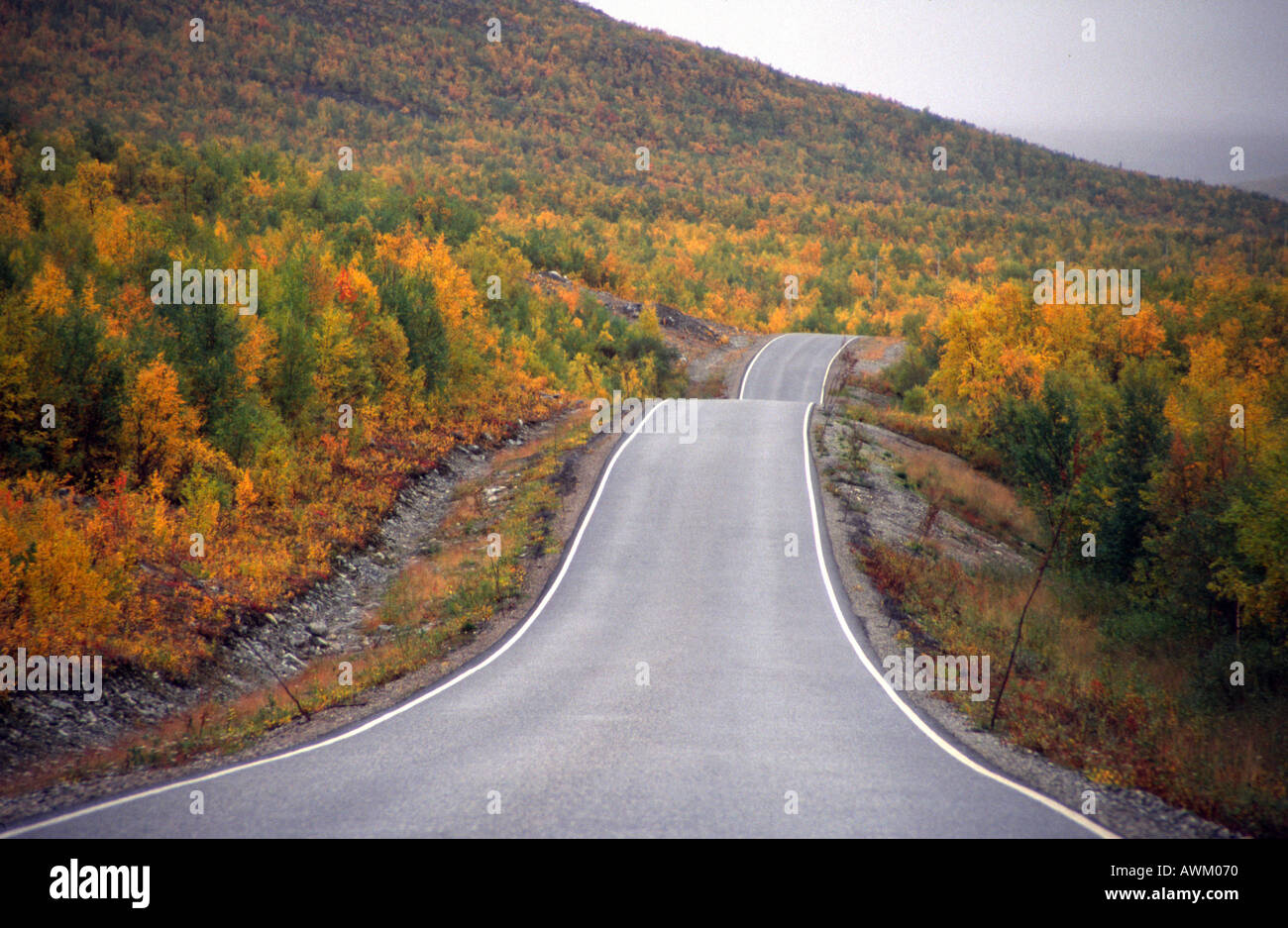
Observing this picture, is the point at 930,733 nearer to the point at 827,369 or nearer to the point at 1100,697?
the point at 1100,697

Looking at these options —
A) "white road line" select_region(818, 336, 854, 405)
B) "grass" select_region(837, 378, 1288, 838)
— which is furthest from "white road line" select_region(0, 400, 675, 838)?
"white road line" select_region(818, 336, 854, 405)

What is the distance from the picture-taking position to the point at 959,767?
7.83 meters

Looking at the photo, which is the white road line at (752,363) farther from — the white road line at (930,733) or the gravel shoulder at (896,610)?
the white road line at (930,733)

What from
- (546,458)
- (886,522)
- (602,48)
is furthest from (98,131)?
A: (602,48)

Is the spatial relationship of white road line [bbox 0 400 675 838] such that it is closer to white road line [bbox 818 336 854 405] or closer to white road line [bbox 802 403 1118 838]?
white road line [bbox 802 403 1118 838]

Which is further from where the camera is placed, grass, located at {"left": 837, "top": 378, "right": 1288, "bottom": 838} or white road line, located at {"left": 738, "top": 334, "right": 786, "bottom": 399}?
white road line, located at {"left": 738, "top": 334, "right": 786, "bottom": 399}

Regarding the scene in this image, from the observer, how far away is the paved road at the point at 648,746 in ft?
21.2

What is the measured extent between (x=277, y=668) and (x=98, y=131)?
113 feet

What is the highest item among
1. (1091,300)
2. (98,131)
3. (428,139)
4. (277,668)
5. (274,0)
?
(274,0)

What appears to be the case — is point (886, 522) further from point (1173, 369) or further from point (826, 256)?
point (826, 256)

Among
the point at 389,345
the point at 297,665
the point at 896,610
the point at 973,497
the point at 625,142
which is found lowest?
the point at 297,665

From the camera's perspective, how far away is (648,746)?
8.22 m

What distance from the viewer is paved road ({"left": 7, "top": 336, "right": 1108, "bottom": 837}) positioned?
21.2 ft

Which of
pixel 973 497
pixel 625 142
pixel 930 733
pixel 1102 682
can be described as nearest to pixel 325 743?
pixel 930 733
